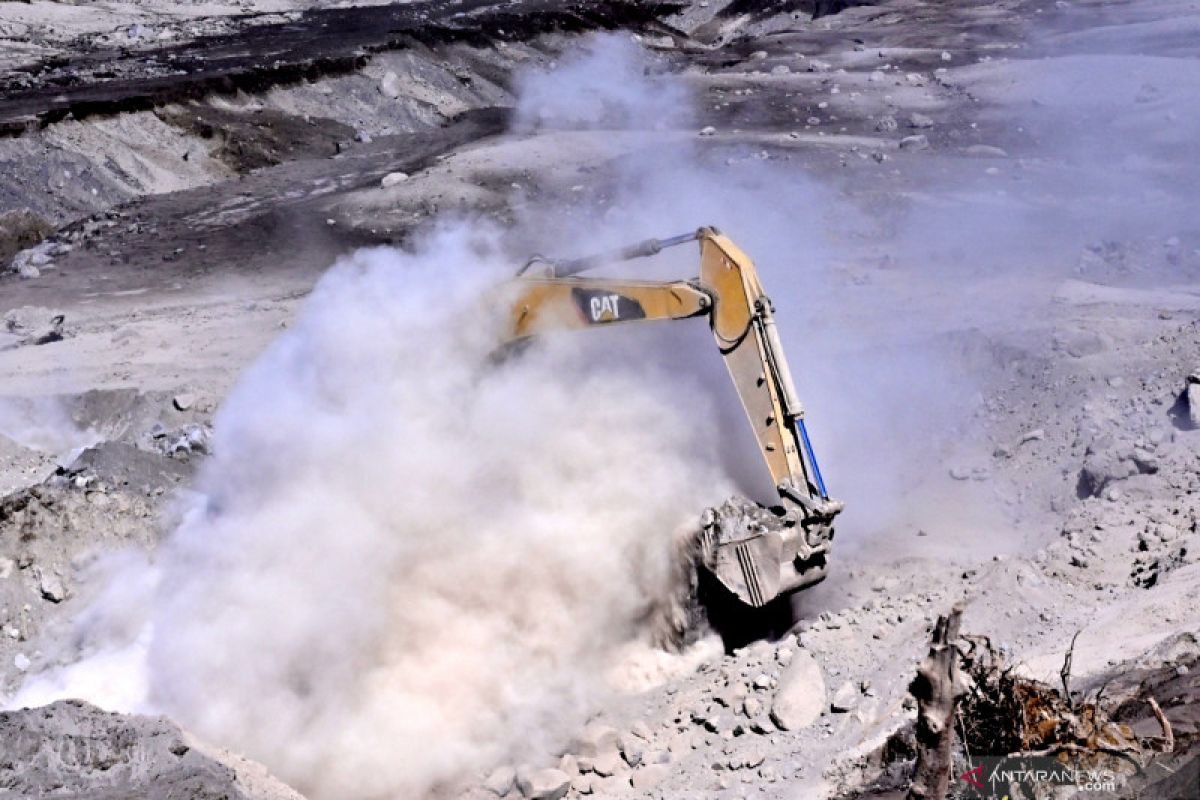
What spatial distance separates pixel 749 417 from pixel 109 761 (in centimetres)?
539

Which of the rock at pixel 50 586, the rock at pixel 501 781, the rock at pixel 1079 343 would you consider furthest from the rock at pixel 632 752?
the rock at pixel 1079 343

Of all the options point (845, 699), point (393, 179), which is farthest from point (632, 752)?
point (393, 179)

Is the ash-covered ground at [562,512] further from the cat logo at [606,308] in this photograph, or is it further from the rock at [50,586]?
the cat logo at [606,308]

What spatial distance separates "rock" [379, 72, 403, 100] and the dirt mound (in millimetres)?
27463

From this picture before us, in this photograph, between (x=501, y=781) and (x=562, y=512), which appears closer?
(x=501, y=781)

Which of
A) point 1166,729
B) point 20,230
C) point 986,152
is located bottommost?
point 20,230

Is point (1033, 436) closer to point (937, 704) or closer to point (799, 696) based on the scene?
point (799, 696)

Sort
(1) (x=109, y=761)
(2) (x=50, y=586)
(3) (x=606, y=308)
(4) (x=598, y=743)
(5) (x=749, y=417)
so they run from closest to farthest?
(1) (x=109, y=761) < (4) (x=598, y=743) < (5) (x=749, y=417) < (3) (x=606, y=308) < (2) (x=50, y=586)

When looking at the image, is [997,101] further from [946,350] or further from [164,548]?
[164,548]

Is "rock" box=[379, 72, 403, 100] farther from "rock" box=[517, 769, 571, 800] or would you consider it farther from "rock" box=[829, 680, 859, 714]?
"rock" box=[829, 680, 859, 714]

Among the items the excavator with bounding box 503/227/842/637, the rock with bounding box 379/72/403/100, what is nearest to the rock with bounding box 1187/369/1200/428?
the excavator with bounding box 503/227/842/637

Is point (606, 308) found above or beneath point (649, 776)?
above

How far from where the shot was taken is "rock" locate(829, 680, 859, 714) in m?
9.67

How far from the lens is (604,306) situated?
10727mm
